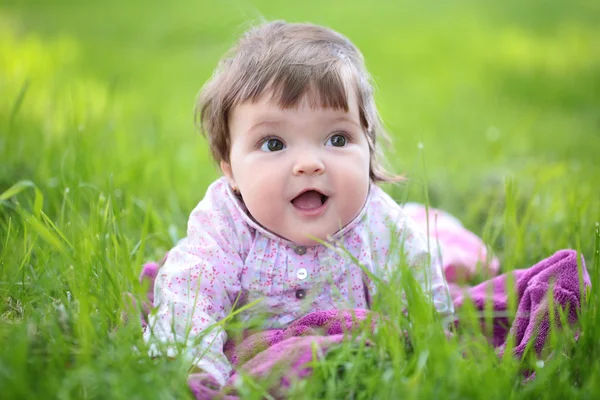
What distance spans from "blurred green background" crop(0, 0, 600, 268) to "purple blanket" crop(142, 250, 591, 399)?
1.12ft

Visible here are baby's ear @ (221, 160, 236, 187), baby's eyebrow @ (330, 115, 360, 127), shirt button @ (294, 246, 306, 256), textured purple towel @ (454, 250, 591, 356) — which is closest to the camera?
textured purple towel @ (454, 250, 591, 356)

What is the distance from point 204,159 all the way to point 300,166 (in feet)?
7.92

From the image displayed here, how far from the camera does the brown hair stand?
2.35 m

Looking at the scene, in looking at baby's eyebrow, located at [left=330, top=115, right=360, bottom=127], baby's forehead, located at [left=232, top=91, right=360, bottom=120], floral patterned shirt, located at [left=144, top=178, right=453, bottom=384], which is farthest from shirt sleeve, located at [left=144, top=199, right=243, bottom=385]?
baby's eyebrow, located at [left=330, top=115, right=360, bottom=127]

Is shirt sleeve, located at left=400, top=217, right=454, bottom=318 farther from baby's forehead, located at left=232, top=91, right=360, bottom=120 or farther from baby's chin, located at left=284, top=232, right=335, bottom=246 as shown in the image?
baby's forehead, located at left=232, top=91, right=360, bottom=120

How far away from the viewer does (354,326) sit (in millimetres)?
2076

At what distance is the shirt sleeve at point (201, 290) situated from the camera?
80.7 inches

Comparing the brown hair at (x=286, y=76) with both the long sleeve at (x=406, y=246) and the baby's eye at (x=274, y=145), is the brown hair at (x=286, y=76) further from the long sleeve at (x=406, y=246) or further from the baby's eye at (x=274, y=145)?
the long sleeve at (x=406, y=246)

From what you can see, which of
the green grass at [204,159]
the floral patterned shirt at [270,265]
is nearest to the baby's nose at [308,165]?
the floral patterned shirt at [270,265]

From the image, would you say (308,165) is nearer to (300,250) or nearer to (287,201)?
(287,201)

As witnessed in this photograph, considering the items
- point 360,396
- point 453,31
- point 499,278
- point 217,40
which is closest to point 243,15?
point 499,278

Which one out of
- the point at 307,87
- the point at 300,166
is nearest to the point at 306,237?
the point at 300,166

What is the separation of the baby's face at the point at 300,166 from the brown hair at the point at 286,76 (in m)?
0.04

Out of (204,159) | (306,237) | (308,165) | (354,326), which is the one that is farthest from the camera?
(204,159)
